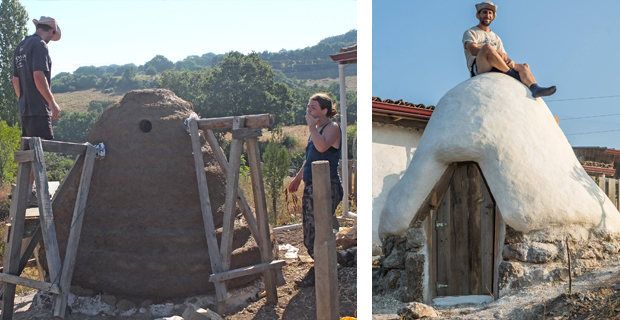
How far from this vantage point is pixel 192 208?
4.52m

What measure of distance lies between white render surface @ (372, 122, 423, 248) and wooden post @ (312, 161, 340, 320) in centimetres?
218

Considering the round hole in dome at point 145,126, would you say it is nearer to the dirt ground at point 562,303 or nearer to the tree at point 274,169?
the dirt ground at point 562,303

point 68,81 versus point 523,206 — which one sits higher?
point 68,81

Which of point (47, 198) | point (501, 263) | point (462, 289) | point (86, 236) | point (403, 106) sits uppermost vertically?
point (403, 106)

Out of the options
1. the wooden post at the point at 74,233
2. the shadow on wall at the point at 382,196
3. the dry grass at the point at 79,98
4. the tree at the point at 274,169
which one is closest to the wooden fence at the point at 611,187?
the shadow on wall at the point at 382,196

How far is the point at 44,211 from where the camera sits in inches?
162

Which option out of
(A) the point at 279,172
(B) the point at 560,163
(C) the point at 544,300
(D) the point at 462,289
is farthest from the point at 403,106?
(A) the point at 279,172

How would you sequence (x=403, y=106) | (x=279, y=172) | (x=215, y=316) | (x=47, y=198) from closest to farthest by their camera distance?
(x=215, y=316) → (x=47, y=198) → (x=403, y=106) → (x=279, y=172)

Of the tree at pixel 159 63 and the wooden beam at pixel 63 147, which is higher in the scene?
the tree at pixel 159 63

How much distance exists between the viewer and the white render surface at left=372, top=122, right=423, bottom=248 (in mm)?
5039

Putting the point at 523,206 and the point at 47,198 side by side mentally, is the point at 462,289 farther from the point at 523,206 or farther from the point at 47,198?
the point at 47,198

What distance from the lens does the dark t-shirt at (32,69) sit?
4.39 metres

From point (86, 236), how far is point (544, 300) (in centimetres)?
421

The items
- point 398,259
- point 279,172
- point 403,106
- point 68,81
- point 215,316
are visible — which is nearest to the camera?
point 215,316
